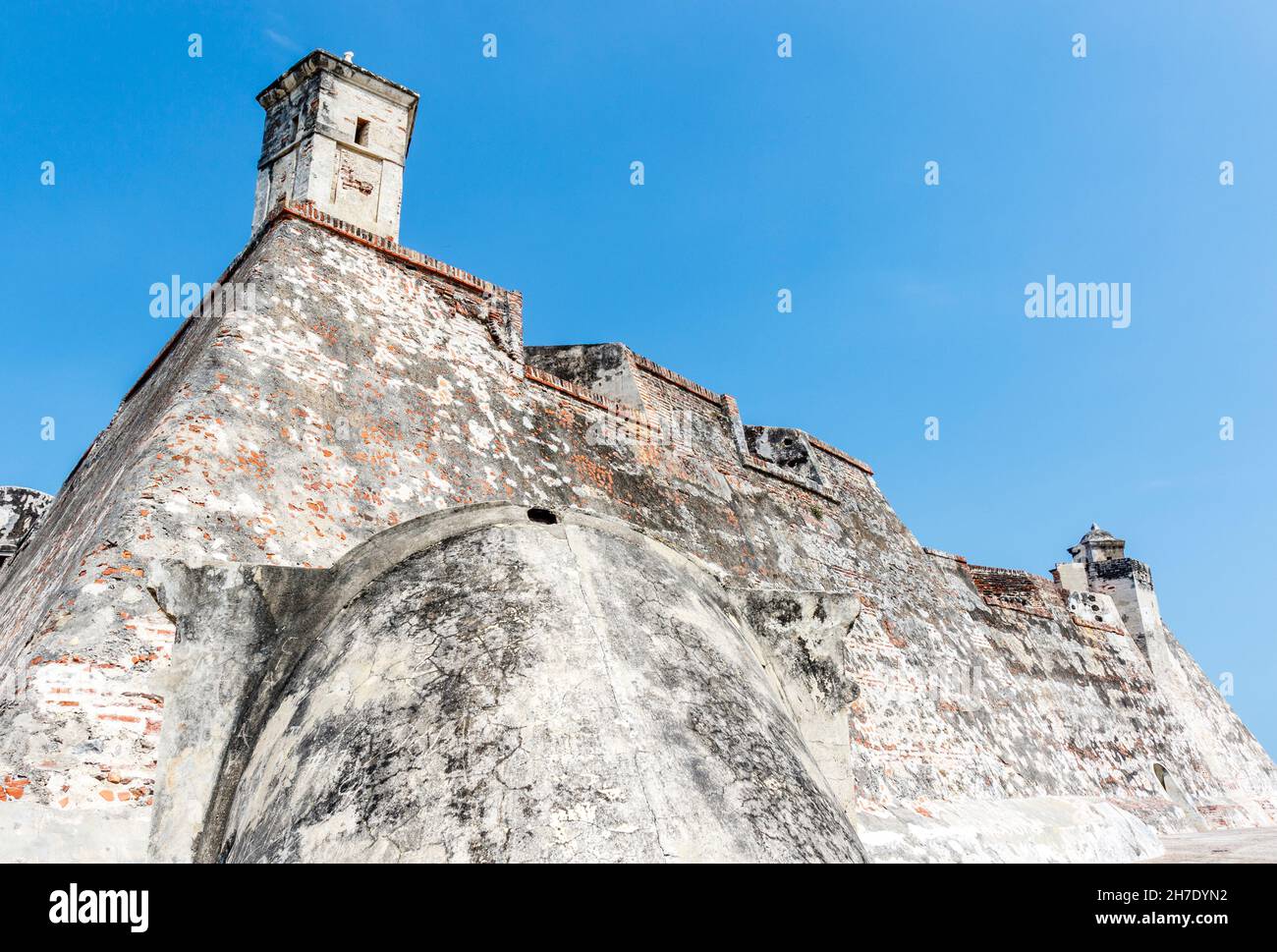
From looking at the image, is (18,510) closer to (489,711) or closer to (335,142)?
(335,142)

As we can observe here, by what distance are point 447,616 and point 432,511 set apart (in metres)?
3.11

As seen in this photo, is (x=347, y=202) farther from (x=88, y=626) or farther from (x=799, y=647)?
(x=799, y=647)

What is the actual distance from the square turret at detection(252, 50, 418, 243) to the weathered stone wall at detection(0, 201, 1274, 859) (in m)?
3.75

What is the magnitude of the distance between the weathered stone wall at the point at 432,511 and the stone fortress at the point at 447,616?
0.03 metres

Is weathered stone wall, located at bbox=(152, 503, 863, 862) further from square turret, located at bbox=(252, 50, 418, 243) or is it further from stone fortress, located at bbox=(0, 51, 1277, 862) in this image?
square turret, located at bbox=(252, 50, 418, 243)

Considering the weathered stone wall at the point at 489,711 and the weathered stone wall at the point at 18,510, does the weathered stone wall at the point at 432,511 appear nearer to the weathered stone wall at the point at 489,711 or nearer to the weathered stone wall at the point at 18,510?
the weathered stone wall at the point at 489,711

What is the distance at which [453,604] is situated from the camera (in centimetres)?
326

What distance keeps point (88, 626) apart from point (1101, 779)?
49.4ft

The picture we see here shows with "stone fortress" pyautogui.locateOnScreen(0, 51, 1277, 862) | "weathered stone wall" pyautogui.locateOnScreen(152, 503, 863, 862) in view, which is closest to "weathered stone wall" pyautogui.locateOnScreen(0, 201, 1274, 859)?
"stone fortress" pyautogui.locateOnScreen(0, 51, 1277, 862)

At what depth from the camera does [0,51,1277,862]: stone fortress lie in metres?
2.68

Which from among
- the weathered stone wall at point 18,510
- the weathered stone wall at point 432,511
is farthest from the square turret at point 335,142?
the weathered stone wall at point 18,510

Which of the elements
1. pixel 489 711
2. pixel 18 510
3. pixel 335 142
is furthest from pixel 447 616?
pixel 18 510

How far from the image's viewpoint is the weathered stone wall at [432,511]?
450 cm

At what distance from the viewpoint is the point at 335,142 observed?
506 inches
